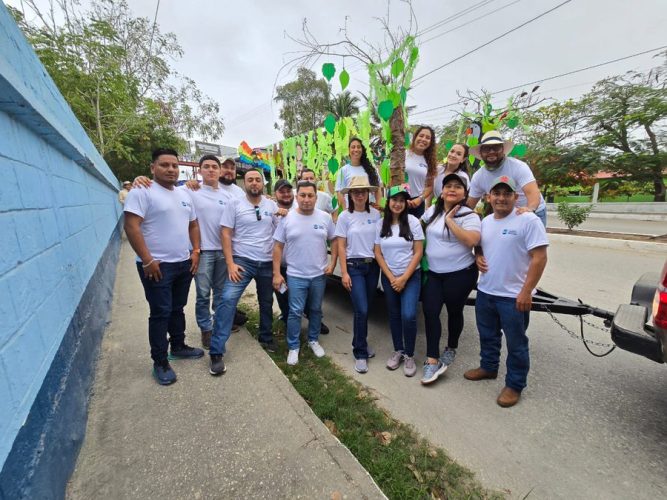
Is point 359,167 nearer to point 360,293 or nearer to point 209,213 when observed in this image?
point 360,293

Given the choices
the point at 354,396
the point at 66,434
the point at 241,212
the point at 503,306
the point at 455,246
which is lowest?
the point at 354,396

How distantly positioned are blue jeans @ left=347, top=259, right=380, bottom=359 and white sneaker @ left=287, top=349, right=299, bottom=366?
0.55 m

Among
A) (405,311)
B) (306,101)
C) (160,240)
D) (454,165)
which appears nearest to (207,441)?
(160,240)

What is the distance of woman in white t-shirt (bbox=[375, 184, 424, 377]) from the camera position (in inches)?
108

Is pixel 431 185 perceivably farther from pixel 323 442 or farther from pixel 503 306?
pixel 323 442

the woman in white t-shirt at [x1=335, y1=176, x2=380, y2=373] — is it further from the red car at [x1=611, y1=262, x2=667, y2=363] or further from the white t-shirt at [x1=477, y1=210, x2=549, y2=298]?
the red car at [x1=611, y1=262, x2=667, y2=363]

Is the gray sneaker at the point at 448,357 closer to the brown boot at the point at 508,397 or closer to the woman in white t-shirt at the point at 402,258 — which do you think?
the woman in white t-shirt at the point at 402,258

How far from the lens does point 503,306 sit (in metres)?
2.38

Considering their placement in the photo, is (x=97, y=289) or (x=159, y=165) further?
(x=97, y=289)

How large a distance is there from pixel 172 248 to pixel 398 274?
189 cm

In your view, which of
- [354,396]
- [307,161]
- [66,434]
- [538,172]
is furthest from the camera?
[538,172]

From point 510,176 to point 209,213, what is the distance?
281 cm

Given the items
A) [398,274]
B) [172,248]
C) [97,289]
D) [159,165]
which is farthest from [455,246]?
[97,289]

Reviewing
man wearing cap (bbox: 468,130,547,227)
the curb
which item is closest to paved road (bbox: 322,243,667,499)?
man wearing cap (bbox: 468,130,547,227)
